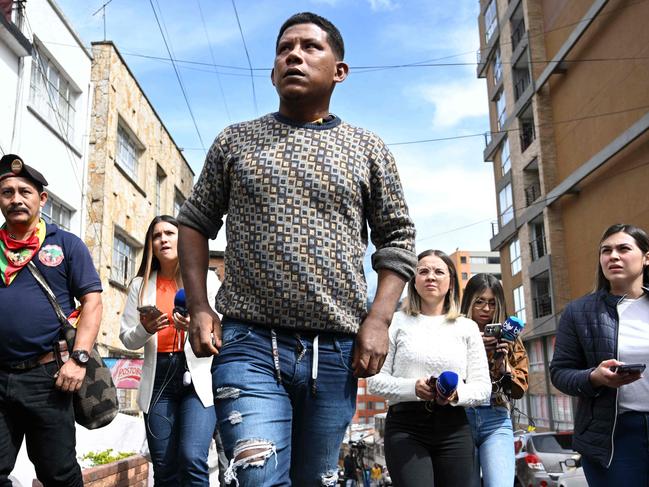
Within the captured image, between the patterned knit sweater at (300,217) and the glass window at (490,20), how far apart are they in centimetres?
4365

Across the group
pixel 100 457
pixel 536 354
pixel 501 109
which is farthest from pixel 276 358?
pixel 501 109

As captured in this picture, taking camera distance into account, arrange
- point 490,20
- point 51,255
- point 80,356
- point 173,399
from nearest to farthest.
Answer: point 80,356 → point 51,255 → point 173,399 → point 490,20

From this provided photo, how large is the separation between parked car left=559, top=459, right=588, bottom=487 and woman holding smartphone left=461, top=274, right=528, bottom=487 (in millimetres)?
5983

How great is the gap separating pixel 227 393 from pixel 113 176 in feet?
59.4

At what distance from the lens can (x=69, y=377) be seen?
12.3 ft

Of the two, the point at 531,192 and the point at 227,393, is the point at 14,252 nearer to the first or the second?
the point at 227,393

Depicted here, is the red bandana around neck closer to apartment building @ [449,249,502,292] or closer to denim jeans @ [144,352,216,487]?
denim jeans @ [144,352,216,487]

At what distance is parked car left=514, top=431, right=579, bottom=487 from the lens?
13070 millimetres

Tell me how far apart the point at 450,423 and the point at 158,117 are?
22.9 m

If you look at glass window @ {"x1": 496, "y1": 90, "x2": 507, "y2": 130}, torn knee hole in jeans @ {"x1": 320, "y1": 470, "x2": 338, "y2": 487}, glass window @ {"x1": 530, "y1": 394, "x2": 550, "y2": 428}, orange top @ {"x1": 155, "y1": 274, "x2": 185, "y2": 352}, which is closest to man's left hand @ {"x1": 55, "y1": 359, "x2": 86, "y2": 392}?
orange top @ {"x1": 155, "y1": 274, "x2": 185, "y2": 352}

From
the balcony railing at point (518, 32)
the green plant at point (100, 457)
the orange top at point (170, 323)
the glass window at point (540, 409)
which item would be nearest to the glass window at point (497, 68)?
the balcony railing at point (518, 32)

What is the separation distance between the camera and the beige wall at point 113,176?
733 inches

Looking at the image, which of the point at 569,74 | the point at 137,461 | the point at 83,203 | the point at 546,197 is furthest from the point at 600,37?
the point at 137,461

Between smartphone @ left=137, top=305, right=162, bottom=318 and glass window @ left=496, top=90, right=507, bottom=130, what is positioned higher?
glass window @ left=496, top=90, right=507, bottom=130
